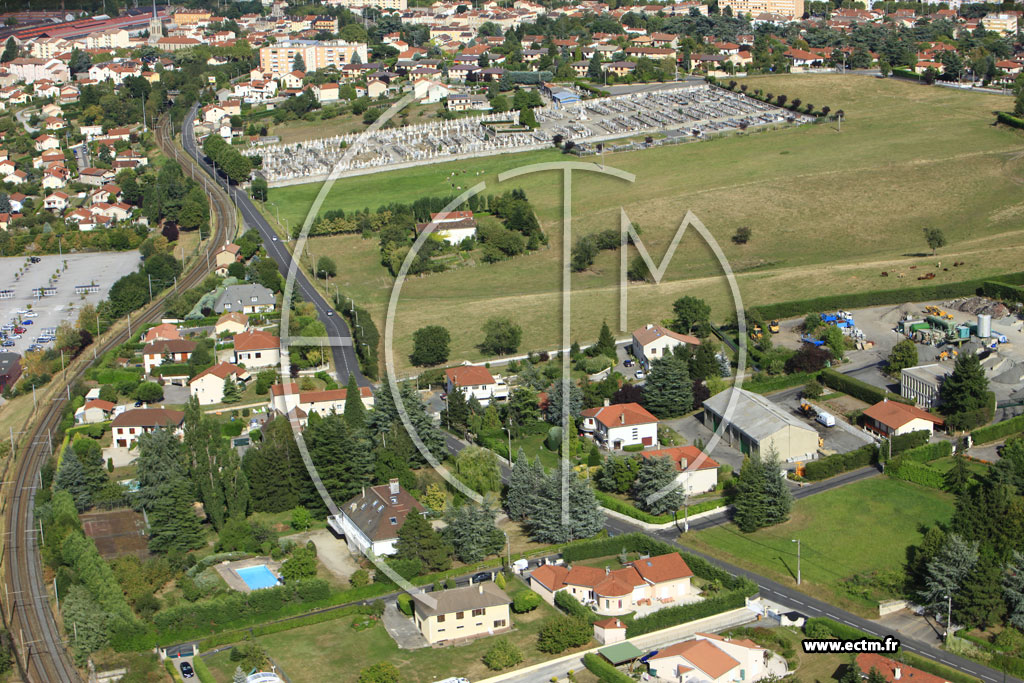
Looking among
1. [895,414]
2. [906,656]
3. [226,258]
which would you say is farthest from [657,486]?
[226,258]

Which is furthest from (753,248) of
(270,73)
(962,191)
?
(270,73)

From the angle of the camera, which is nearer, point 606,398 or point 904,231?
point 606,398

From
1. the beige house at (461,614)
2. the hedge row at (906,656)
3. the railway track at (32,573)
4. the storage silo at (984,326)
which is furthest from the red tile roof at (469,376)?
the hedge row at (906,656)

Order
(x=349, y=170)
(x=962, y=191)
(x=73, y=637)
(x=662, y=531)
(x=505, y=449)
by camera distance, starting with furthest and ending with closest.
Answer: (x=349, y=170) → (x=962, y=191) → (x=505, y=449) → (x=662, y=531) → (x=73, y=637)

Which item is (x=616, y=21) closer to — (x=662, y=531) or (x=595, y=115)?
(x=595, y=115)

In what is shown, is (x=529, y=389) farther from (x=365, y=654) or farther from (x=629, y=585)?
(x=365, y=654)

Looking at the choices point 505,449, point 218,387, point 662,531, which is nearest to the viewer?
point 662,531
